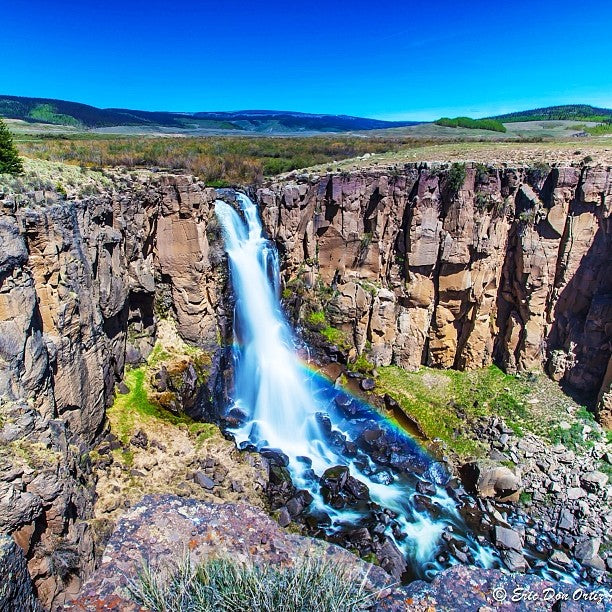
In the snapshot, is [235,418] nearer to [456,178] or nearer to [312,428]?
[312,428]

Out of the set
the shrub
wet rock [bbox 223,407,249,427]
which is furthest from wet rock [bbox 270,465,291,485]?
the shrub

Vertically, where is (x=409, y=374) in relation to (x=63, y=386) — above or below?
below

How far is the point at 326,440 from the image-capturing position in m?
21.4

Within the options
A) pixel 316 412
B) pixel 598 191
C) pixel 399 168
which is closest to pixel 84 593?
Answer: pixel 316 412

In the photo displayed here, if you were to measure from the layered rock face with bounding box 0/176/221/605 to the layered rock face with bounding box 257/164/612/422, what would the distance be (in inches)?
246

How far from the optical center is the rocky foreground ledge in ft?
32.2

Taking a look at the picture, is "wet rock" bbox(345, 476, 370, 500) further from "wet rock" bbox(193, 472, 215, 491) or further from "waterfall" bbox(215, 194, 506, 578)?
"wet rock" bbox(193, 472, 215, 491)

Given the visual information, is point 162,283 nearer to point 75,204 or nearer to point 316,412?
point 75,204

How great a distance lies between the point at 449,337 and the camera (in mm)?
26938

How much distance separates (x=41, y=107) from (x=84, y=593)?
359 feet

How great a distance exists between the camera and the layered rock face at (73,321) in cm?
1071

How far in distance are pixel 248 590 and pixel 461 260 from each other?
824 inches

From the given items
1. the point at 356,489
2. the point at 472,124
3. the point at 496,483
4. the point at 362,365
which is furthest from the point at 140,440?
the point at 472,124

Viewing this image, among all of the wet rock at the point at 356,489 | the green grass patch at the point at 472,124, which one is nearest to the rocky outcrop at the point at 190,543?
the wet rock at the point at 356,489
